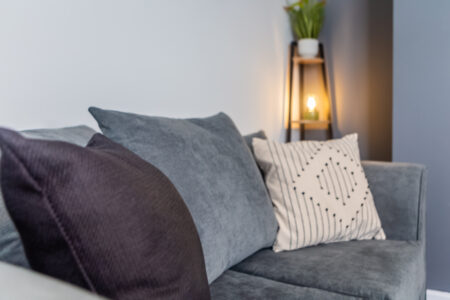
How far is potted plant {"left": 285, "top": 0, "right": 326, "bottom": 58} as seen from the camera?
277 cm

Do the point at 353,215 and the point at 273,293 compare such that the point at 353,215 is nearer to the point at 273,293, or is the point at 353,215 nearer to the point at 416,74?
the point at 273,293

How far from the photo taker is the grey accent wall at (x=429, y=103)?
2.02m

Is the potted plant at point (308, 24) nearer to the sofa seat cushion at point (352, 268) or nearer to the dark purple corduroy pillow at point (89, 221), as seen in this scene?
the sofa seat cushion at point (352, 268)

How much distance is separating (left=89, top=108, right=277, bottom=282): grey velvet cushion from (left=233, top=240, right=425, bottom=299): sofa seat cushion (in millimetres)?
73

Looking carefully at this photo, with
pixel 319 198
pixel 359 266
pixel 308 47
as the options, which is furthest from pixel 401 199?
pixel 308 47

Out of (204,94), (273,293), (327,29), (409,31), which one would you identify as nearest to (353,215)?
(273,293)

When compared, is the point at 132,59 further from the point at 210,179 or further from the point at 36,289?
the point at 36,289

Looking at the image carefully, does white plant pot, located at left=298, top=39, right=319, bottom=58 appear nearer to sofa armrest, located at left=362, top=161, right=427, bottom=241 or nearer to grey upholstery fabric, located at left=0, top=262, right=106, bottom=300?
sofa armrest, located at left=362, top=161, right=427, bottom=241

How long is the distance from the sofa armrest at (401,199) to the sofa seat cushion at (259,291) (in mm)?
668

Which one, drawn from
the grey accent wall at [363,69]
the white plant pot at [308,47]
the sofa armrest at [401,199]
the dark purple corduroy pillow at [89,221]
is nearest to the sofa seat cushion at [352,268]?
the sofa armrest at [401,199]

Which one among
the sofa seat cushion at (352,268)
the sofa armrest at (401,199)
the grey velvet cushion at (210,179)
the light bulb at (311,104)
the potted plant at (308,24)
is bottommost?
the sofa seat cushion at (352,268)

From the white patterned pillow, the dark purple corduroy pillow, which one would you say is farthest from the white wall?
the dark purple corduroy pillow

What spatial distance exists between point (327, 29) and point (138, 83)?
1878mm

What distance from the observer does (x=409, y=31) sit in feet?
6.83
